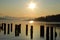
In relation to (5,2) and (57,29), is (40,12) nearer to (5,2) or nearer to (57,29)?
(57,29)

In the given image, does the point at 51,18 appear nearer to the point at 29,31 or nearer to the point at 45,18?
the point at 45,18

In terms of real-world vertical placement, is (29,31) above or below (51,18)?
below

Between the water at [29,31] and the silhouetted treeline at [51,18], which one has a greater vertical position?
the silhouetted treeline at [51,18]

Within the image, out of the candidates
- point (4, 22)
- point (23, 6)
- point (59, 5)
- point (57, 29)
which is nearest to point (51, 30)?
point (57, 29)

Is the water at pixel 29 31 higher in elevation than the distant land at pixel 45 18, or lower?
lower

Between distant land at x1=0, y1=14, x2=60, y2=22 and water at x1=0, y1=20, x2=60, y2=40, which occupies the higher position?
distant land at x1=0, y1=14, x2=60, y2=22

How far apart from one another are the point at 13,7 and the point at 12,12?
6 cm

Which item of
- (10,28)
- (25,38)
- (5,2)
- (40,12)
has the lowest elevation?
(25,38)

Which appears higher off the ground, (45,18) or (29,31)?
(45,18)

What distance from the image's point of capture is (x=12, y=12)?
1.74 meters

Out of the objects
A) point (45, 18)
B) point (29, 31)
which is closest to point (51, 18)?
point (45, 18)

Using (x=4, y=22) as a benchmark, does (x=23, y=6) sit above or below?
above

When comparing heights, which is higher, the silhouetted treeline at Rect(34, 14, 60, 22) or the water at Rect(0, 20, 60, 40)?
the silhouetted treeline at Rect(34, 14, 60, 22)

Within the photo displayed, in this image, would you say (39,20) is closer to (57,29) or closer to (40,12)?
(40,12)
